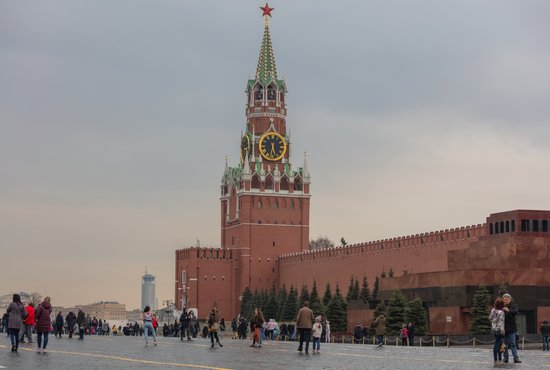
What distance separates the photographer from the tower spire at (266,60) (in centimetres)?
10806

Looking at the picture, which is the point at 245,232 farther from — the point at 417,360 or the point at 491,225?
the point at 417,360

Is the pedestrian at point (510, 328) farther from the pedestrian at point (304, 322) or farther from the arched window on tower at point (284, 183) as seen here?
the arched window on tower at point (284, 183)

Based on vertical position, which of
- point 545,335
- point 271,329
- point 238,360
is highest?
point 271,329

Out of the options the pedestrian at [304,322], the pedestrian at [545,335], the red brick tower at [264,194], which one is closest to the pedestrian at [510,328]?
the pedestrian at [304,322]

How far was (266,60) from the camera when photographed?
10938 centimetres

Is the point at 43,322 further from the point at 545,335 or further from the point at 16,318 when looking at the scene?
the point at 545,335

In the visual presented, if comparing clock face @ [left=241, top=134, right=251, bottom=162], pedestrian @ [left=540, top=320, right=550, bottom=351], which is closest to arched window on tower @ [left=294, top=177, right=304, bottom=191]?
clock face @ [left=241, top=134, right=251, bottom=162]

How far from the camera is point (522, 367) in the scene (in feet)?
59.5

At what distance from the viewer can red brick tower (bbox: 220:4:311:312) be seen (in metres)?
103

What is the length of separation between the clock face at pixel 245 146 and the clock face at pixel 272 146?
126 centimetres

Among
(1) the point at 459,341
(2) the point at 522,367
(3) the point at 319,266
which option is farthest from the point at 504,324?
(3) the point at 319,266

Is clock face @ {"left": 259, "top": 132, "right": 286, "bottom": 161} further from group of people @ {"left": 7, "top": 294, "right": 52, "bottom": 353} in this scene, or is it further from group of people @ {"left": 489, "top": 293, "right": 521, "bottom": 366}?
group of people @ {"left": 489, "top": 293, "right": 521, "bottom": 366}

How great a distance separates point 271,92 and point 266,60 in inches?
124

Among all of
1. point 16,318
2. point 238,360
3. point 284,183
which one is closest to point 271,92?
point 284,183
